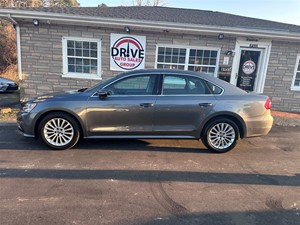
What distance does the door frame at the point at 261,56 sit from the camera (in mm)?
9188

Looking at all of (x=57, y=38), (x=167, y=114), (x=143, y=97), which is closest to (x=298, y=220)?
(x=167, y=114)

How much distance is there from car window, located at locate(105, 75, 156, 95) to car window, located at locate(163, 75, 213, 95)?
0.99 ft

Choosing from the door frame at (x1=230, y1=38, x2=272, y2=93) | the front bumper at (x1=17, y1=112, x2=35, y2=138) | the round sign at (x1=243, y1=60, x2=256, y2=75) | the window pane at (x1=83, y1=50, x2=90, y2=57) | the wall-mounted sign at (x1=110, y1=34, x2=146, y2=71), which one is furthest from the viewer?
the round sign at (x1=243, y1=60, x2=256, y2=75)

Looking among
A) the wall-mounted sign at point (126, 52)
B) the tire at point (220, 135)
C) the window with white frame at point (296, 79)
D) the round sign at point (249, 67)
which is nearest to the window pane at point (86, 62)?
the wall-mounted sign at point (126, 52)

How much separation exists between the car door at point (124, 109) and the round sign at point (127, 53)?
451 cm

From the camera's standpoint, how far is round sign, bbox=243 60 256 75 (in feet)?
31.2

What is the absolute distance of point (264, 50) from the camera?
9336 millimetres

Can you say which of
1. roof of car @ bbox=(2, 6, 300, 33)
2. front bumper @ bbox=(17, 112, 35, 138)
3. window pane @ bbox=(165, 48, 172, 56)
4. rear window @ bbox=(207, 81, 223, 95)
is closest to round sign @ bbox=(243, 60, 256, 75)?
roof of car @ bbox=(2, 6, 300, 33)

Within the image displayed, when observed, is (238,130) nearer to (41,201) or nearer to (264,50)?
(41,201)

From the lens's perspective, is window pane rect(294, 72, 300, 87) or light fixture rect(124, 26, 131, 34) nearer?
light fixture rect(124, 26, 131, 34)

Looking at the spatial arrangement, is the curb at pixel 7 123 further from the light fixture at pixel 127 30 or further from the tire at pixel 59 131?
the light fixture at pixel 127 30

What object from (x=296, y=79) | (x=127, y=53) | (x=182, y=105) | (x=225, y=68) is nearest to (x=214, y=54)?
(x=225, y=68)

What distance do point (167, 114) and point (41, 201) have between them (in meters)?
2.65

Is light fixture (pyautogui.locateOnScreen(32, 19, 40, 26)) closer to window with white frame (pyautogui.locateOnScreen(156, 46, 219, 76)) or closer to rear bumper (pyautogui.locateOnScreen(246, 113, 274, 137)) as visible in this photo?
window with white frame (pyautogui.locateOnScreen(156, 46, 219, 76))
